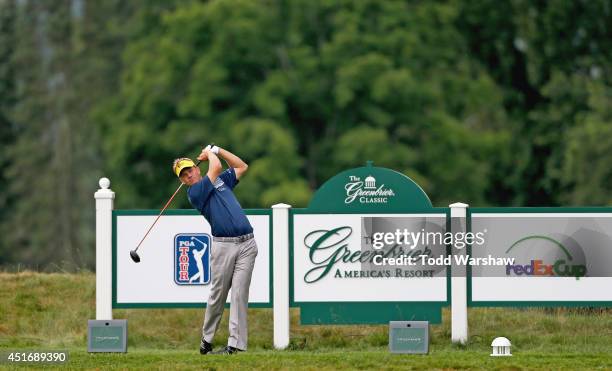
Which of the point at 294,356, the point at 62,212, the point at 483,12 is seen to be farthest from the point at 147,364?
the point at 62,212

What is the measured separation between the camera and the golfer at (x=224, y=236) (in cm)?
1586

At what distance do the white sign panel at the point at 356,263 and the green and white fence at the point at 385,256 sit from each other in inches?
0.5

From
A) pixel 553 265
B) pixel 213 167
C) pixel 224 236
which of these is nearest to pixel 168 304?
pixel 224 236

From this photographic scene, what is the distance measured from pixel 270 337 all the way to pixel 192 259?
147cm

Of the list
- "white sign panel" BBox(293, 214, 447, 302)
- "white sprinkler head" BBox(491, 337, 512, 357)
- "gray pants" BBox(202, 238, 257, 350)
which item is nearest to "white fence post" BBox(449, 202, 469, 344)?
"white sign panel" BBox(293, 214, 447, 302)

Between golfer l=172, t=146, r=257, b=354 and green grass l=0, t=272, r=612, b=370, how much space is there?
42 cm

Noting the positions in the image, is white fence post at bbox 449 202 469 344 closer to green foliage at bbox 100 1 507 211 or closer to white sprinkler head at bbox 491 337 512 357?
white sprinkler head at bbox 491 337 512 357

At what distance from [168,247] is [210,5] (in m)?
28.8

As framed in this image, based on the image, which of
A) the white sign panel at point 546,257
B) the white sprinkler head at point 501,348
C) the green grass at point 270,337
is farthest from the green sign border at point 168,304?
the white sprinkler head at point 501,348

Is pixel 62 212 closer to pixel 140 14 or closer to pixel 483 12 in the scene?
pixel 140 14

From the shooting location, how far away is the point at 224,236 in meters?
16.0

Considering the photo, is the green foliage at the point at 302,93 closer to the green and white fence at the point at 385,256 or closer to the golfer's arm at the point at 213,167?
the green and white fence at the point at 385,256

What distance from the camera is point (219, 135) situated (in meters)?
44.7

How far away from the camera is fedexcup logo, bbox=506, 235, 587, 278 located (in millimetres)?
17828
